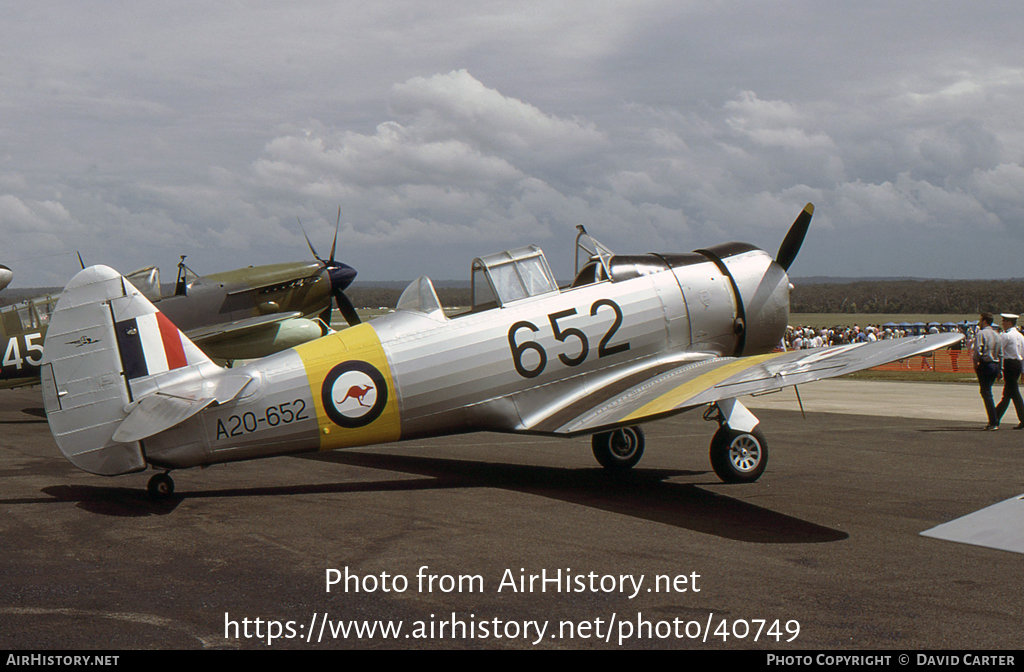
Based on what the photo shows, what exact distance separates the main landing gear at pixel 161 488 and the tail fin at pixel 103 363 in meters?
0.34

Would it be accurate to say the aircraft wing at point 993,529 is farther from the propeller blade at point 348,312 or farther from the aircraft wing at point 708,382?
the propeller blade at point 348,312

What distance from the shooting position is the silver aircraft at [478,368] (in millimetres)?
7312

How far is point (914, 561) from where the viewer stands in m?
5.62

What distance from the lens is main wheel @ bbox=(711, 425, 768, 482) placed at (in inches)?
334

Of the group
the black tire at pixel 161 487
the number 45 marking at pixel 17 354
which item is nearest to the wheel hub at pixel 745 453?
the black tire at pixel 161 487

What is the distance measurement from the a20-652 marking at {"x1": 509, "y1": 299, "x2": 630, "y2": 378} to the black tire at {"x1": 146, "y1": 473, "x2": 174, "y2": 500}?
3467 millimetres

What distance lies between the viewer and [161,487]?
24.6ft

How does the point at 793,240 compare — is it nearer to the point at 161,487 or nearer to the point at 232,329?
the point at 161,487

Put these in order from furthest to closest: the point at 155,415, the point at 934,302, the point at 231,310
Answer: the point at 934,302
the point at 231,310
the point at 155,415

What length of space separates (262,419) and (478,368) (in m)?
2.15

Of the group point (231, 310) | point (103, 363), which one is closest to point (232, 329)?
point (231, 310)

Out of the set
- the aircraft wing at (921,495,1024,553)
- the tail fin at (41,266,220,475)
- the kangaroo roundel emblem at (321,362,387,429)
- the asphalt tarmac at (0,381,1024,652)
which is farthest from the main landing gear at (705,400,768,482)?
the tail fin at (41,266,220,475)

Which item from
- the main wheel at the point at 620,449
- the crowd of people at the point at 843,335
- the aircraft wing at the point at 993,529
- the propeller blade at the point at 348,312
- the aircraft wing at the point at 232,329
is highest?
the propeller blade at the point at 348,312
